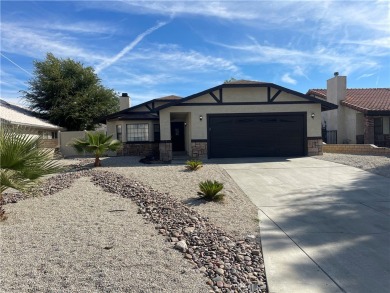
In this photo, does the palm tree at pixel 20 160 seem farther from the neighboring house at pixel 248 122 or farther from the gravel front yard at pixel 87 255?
the neighboring house at pixel 248 122

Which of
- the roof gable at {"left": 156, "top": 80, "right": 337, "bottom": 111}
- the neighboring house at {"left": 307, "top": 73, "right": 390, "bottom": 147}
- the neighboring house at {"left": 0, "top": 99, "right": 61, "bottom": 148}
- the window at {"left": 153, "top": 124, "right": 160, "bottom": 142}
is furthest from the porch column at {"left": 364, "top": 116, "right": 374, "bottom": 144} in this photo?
the neighboring house at {"left": 0, "top": 99, "right": 61, "bottom": 148}

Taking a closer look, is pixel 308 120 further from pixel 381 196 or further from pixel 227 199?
pixel 227 199

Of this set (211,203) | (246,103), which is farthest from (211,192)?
(246,103)

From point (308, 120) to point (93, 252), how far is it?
14989 millimetres

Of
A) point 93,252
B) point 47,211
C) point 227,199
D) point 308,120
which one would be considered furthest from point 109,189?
point 308,120

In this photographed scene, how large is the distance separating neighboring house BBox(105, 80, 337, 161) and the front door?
17.6 ft

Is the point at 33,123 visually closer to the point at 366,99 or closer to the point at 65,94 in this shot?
the point at 65,94

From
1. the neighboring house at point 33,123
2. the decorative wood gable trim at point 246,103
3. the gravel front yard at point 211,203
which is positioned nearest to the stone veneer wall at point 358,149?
the decorative wood gable trim at point 246,103

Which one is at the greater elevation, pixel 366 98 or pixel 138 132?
pixel 366 98

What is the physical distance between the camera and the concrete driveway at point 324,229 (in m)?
3.87

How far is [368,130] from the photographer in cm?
1984

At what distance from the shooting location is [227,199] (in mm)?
7672

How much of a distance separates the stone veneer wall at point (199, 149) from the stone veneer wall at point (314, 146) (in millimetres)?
5620

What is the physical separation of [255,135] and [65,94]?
62.1 feet
